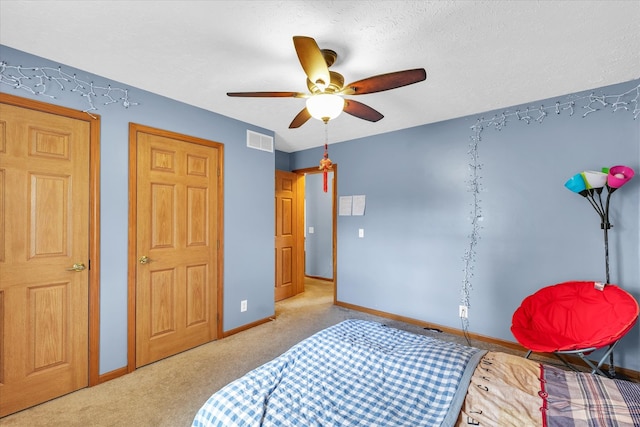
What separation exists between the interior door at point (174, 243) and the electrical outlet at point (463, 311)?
8.64 ft

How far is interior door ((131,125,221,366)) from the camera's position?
8.26 ft

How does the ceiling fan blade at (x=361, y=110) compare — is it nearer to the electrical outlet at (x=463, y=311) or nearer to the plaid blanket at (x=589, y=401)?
the plaid blanket at (x=589, y=401)

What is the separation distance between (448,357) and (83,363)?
8.45ft

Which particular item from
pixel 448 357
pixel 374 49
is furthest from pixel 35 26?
pixel 448 357

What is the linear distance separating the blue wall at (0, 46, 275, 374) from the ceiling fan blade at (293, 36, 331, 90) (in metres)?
1.72

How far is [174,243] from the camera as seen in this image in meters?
2.72

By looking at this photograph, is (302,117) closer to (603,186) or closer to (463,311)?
(603,186)

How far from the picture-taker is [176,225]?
2.74m

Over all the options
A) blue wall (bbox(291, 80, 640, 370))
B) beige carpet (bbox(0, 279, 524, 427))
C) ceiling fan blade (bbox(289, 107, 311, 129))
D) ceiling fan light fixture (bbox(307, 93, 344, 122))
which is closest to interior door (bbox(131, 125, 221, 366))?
Answer: beige carpet (bbox(0, 279, 524, 427))

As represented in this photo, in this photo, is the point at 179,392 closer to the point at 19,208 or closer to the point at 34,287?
the point at 34,287

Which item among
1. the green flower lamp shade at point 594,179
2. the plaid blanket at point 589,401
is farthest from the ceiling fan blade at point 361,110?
the plaid blanket at point 589,401

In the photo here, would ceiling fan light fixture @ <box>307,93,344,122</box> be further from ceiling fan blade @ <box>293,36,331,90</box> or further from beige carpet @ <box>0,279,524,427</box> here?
beige carpet @ <box>0,279,524,427</box>

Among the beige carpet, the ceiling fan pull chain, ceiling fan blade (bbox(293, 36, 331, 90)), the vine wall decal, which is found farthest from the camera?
the ceiling fan pull chain

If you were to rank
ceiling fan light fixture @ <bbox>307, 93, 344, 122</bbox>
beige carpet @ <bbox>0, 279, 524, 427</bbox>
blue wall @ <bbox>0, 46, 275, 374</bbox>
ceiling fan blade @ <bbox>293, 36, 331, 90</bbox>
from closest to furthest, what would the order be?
ceiling fan blade @ <bbox>293, 36, 331, 90</bbox> < ceiling fan light fixture @ <bbox>307, 93, 344, 122</bbox> < beige carpet @ <bbox>0, 279, 524, 427</bbox> < blue wall @ <bbox>0, 46, 275, 374</bbox>
